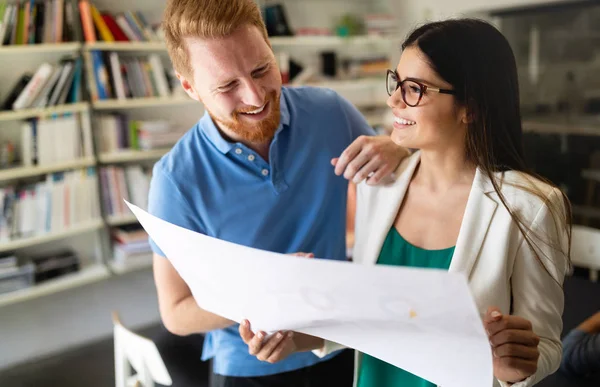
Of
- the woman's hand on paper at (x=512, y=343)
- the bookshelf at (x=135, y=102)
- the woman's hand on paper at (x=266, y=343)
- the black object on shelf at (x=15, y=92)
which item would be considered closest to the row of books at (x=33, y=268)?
the black object on shelf at (x=15, y=92)

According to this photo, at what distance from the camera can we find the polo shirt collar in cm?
108

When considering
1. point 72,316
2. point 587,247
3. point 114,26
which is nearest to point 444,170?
point 587,247

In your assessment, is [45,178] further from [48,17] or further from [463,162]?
[463,162]

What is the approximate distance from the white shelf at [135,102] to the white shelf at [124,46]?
30 centimetres

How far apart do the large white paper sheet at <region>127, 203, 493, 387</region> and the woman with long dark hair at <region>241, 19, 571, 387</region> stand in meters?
0.08

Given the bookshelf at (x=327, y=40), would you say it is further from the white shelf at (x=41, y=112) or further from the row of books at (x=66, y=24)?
the white shelf at (x=41, y=112)

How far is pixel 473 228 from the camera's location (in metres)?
0.83

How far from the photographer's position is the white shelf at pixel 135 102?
3.21 meters

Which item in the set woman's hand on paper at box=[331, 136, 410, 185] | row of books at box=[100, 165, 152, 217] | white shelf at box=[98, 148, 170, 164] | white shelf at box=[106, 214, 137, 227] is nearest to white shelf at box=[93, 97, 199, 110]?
white shelf at box=[98, 148, 170, 164]

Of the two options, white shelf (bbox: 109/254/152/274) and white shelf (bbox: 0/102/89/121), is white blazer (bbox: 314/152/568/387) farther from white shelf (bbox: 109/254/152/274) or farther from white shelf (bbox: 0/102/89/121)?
white shelf (bbox: 109/254/152/274)

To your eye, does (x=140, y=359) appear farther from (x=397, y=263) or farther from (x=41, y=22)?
(x=41, y=22)

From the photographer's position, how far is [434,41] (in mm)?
795

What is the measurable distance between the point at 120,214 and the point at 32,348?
1.00 m

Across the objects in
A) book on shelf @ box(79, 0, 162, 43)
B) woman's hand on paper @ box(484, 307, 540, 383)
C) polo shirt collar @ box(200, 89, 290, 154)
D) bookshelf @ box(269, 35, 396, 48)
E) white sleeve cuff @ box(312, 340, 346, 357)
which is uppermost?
book on shelf @ box(79, 0, 162, 43)
